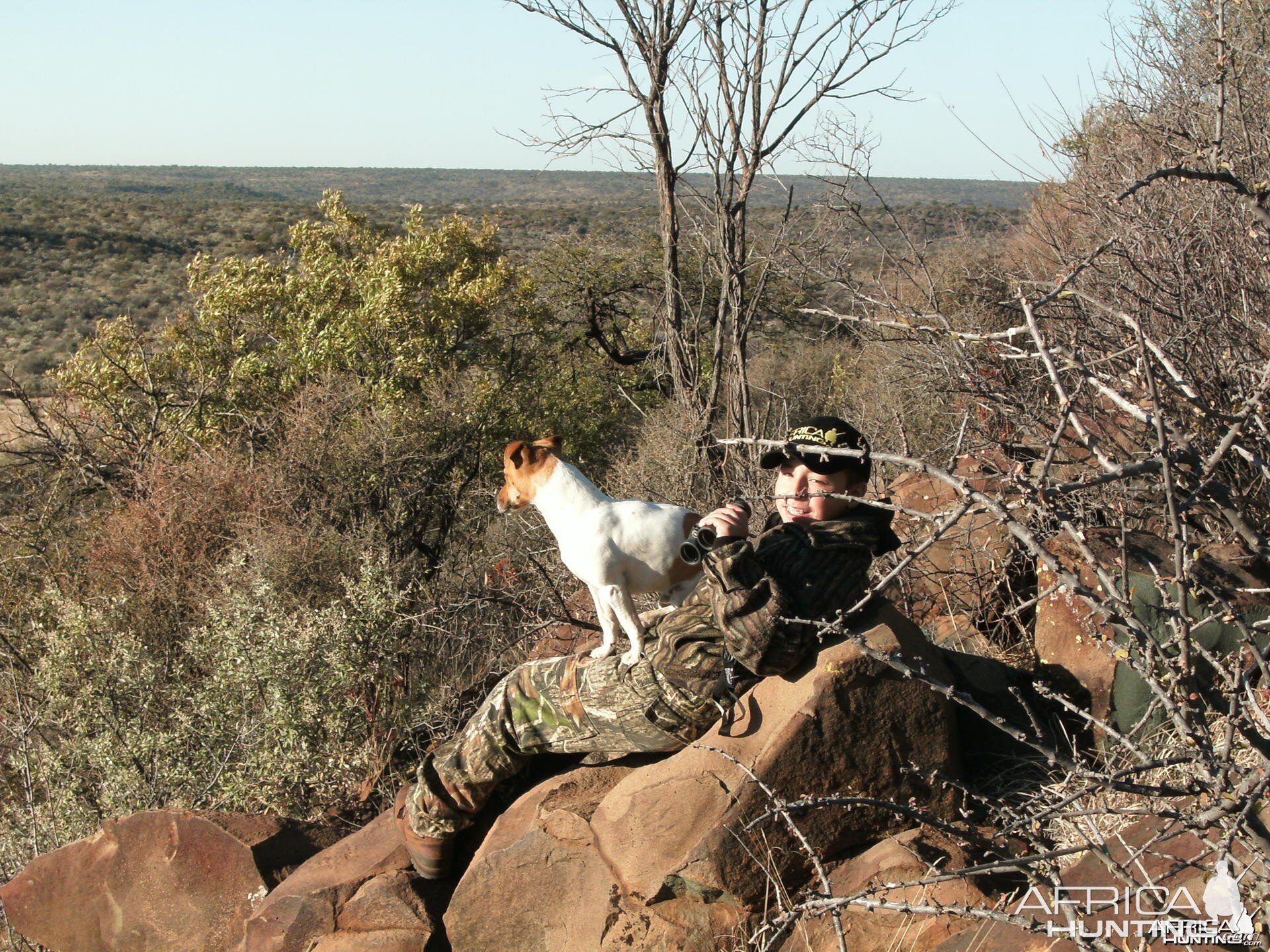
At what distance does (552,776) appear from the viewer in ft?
13.9

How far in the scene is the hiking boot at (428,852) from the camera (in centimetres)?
428

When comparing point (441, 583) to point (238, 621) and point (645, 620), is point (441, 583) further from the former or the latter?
point (645, 620)

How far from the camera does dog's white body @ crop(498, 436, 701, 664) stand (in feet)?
13.9

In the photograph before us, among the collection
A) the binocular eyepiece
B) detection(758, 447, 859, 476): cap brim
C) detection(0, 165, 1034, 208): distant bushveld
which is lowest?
the binocular eyepiece

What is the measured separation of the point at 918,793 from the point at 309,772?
327 cm

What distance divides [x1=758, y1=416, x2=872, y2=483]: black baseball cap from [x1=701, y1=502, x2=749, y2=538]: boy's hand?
0.17m

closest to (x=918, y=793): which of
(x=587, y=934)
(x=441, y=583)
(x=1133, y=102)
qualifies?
(x=587, y=934)

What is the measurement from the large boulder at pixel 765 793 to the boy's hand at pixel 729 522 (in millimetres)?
479

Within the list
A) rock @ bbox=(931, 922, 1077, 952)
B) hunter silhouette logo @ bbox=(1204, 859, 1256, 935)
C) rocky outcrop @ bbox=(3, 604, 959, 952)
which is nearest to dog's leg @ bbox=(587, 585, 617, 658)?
rocky outcrop @ bbox=(3, 604, 959, 952)

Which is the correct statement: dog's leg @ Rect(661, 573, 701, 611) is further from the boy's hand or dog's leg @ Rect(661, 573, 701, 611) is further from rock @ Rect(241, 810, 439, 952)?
rock @ Rect(241, 810, 439, 952)

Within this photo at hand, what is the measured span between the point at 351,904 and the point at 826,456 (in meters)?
2.58

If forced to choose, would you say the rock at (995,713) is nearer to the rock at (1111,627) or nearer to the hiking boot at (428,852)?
the rock at (1111,627)

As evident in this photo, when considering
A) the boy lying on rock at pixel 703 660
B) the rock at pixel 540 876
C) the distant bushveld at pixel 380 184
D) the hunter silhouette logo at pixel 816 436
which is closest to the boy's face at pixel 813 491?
the boy lying on rock at pixel 703 660
